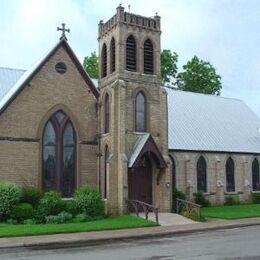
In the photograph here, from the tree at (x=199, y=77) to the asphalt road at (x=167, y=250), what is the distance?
3303 centimetres

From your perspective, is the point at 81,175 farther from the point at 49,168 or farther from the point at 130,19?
the point at 130,19

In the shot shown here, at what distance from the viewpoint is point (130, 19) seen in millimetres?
29250

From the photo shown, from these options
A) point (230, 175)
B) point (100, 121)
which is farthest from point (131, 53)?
point (230, 175)

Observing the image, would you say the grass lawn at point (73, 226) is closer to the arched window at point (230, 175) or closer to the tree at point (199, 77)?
the arched window at point (230, 175)

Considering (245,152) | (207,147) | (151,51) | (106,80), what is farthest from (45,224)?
(245,152)

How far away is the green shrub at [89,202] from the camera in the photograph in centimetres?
2545

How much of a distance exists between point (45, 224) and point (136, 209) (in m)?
5.39

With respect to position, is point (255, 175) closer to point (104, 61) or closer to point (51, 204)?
point (104, 61)

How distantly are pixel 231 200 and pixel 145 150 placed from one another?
12.0m

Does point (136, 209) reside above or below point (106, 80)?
below

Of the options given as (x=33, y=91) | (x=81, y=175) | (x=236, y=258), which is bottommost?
(x=236, y=258)

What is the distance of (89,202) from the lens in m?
25.5

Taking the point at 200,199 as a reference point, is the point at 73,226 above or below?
below

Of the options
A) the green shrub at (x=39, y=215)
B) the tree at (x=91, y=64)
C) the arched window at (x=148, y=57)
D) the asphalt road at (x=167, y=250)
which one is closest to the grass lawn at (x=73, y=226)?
the green shrub at (x=39, y=215)
